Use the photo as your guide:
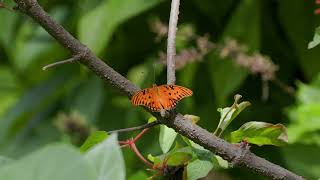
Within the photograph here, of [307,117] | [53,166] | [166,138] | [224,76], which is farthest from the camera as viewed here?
[224,76]

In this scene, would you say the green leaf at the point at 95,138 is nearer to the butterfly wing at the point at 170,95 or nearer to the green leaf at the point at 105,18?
the butterfly wing at the point at 170,95

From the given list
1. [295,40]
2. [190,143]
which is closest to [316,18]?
[295,40]

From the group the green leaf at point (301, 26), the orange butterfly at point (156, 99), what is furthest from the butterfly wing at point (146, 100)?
the green leaf at point (301, 26)

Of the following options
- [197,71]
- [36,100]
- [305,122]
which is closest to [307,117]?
[305,122]

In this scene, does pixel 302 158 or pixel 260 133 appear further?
pixel 302 158

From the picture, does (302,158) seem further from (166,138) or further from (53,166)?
(53,166)

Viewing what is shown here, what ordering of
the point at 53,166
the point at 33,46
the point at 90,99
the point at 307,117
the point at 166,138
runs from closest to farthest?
the point at 53,166
the point at 166,138
the point at 307,117
the point at 90,99
the point at 33,46

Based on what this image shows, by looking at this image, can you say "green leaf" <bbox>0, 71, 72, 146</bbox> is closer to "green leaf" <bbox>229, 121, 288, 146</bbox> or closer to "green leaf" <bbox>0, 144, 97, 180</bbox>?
"green leaf" <bbox>229, 121, 288, 146</bbox>

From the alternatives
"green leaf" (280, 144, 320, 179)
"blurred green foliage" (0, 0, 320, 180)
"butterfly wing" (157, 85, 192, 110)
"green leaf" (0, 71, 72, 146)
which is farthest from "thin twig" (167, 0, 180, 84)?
"green leaf" (0, 71, 72, 146)
